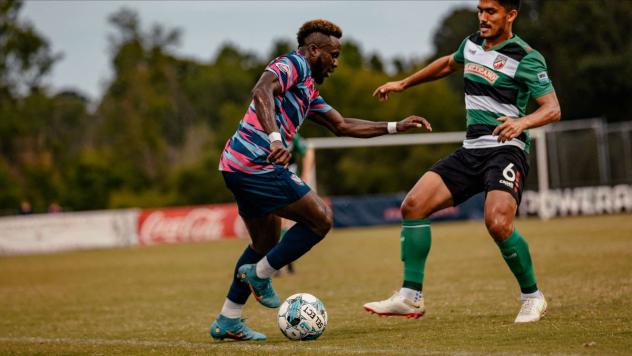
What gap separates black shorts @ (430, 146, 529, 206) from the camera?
7.78 metres

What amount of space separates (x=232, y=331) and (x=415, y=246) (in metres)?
1.65

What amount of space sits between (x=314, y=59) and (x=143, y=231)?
2947 cm

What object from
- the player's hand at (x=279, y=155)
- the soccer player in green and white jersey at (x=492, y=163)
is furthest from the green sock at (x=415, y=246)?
the player's hand at (x=279, y=155)

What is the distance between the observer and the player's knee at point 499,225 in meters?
7.61

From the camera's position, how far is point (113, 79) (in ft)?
246

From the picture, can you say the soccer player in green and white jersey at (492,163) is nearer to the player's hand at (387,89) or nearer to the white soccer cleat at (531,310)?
the white soccer cleat at (531,310)

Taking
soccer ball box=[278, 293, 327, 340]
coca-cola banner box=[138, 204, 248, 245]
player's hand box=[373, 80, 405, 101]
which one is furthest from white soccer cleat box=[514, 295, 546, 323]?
coca-cola banner box=[138, 204, 248, 245]

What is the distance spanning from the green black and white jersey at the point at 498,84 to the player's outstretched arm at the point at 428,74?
0.36 m

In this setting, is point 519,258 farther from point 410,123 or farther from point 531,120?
point 410,123

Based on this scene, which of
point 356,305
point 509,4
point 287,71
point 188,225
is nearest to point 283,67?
point 287,71

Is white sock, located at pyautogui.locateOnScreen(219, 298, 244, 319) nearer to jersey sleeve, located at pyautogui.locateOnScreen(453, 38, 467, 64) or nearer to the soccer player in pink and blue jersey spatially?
the soccer player in pink and blue jersey

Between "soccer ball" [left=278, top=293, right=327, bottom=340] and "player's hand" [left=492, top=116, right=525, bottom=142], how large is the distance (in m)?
1.96

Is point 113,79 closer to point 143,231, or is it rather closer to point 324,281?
point 143,231

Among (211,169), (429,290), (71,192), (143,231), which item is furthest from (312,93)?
(211,169)
